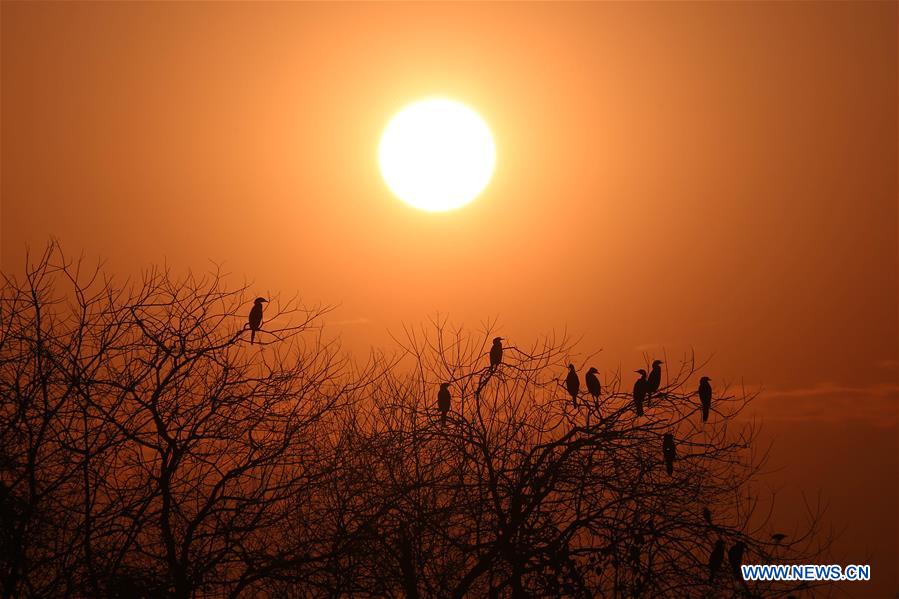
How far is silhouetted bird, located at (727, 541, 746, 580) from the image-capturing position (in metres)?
8.95

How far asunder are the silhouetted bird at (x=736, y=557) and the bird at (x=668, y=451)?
1.04 m

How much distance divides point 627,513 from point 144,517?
516cm

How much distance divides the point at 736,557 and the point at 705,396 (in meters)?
2.74

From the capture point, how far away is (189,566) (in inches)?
349

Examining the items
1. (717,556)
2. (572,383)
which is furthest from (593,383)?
(717,556)

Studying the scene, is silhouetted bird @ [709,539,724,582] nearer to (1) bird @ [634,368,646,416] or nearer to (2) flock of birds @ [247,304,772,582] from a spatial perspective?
(2) flock of birds @ [247,304,772,582]

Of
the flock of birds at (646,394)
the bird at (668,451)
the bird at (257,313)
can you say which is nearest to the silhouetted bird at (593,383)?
the flock of birds at (646,394)

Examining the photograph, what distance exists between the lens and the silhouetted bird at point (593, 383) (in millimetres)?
11234

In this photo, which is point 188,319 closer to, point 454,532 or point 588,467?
point 454,532

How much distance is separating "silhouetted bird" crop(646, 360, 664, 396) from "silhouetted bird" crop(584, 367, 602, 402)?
27.5 inches

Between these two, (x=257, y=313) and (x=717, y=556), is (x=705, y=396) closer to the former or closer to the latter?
(x=717, y=556)

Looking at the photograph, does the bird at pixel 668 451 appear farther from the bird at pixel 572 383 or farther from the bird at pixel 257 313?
the bird at pixel 257 313

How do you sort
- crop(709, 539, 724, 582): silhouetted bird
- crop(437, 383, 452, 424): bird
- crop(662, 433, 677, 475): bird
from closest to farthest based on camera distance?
crop(709, 539, 724, 582): silhouetted bird → crop(662, 433, 677, 475): bird → crop(437, 383, 452, 424): bird

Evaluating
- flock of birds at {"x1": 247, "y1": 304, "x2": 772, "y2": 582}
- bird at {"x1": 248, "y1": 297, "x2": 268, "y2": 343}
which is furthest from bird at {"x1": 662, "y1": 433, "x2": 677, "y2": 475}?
bird at {"x1": 248, "y1": 297, "x2": 268, "y2": 343}
